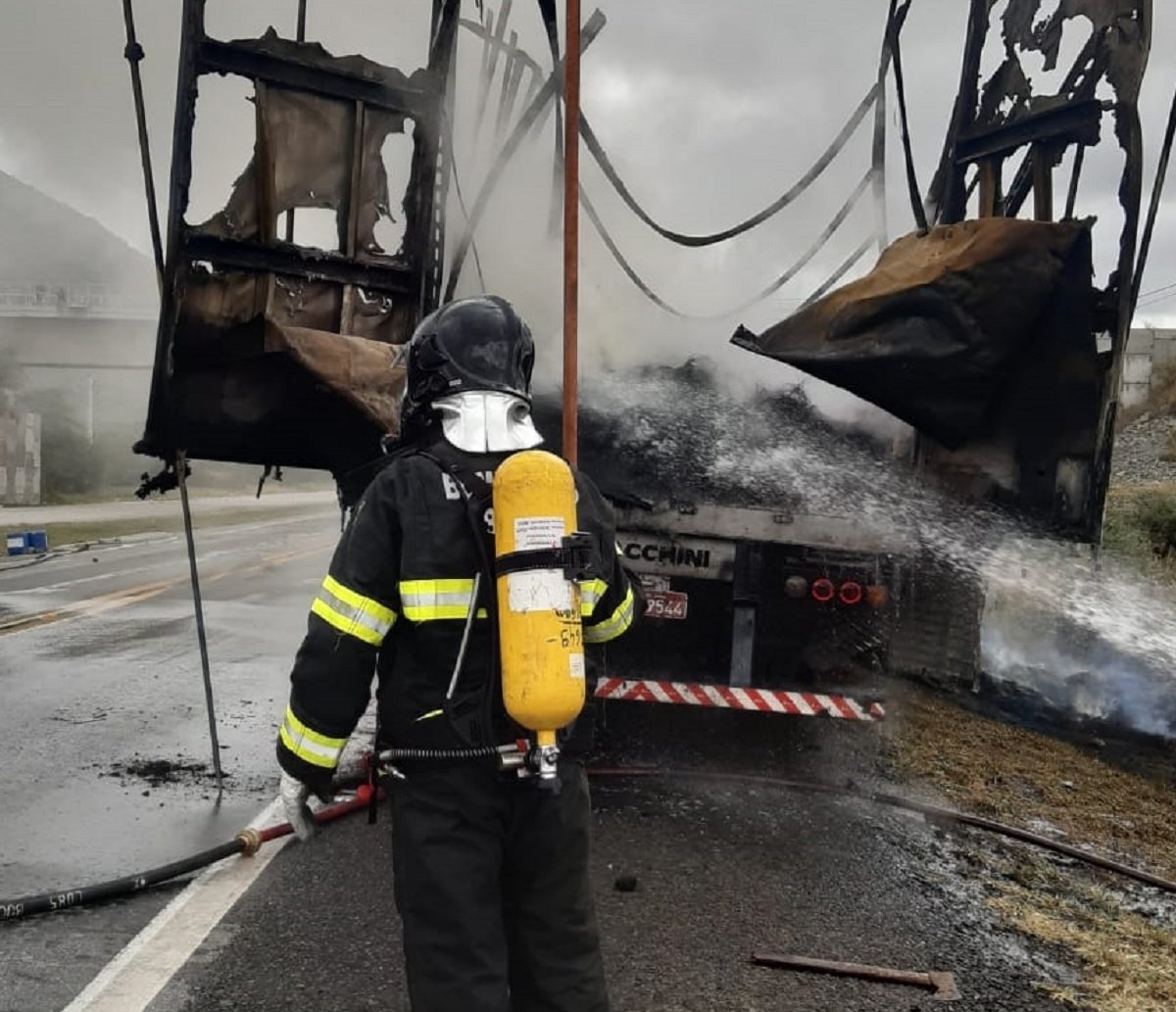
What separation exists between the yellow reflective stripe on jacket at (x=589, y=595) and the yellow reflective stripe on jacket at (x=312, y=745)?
24.1 inches

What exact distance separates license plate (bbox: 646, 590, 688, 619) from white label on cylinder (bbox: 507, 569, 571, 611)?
328 centimetres

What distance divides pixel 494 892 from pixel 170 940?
1.60 meters

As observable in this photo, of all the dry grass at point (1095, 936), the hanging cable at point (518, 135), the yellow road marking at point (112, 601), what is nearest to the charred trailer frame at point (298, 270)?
the hanging cable at point (518, 135)

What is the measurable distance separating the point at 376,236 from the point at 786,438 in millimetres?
2446

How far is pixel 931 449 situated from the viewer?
5676mm

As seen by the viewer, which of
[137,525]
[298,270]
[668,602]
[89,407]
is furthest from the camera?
[89,407]

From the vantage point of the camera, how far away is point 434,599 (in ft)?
8.07

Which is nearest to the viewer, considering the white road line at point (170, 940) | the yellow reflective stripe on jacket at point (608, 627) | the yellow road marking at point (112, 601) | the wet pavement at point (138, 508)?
the yellow reflective stripe on jacket at point (608, 627)

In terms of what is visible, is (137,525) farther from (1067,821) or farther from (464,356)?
(464,356)

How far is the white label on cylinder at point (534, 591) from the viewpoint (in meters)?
2.38

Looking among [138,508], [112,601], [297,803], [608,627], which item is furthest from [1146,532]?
[138,508]

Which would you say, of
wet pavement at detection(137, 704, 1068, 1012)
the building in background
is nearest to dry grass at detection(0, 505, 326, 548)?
wet pavement at detection(137, 704, 1068, 1012)

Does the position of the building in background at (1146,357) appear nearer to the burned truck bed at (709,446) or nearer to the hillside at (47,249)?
the burned truck bed at (709,446)

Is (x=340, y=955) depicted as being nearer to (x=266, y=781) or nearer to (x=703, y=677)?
(x=266, y=781)
